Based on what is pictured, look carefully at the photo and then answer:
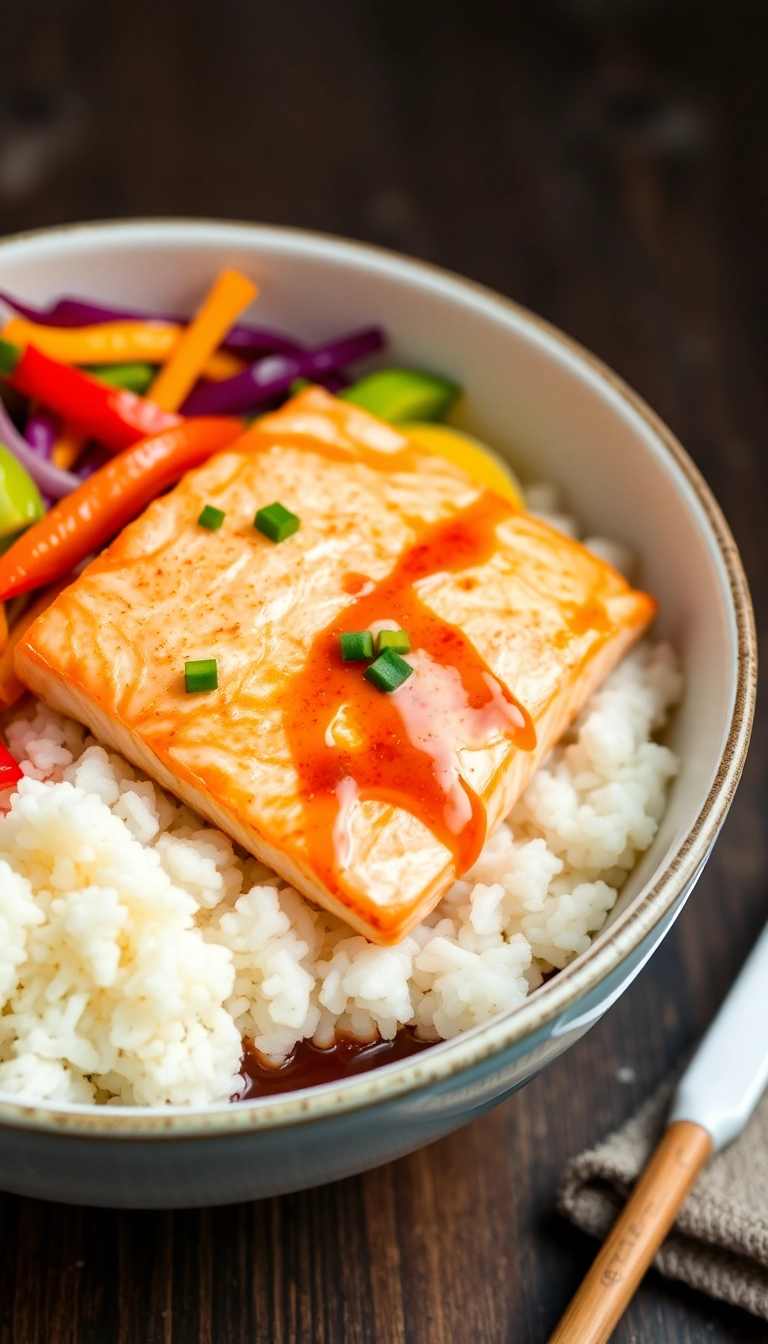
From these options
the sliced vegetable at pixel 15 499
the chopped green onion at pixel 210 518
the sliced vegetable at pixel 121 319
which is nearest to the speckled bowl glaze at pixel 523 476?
the sliced vegetable at pixel 121 319

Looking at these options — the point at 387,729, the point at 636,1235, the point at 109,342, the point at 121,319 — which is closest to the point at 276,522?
the point at 387,729

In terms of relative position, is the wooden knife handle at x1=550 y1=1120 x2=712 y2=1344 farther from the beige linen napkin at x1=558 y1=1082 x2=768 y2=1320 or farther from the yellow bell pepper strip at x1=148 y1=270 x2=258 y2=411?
the yellow bell pepper strip at x1=148 y1=270 x2=258 y2=411

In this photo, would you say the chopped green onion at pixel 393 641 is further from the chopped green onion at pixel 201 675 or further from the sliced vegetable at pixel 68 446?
the sliced vegetable at pixel 68 446

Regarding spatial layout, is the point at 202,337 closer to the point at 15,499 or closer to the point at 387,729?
the point at 15,499

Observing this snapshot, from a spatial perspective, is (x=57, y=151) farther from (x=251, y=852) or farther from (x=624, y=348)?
(x=251, y=852)

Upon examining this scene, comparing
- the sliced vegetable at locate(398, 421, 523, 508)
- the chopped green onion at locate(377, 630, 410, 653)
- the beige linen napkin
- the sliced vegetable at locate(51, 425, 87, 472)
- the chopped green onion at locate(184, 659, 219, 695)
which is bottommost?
the beige linen napkin

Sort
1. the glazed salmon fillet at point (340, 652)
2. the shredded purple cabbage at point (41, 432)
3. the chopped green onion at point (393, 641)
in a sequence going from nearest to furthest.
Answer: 1. the glazed salmon fillet at point (340, 652)
2. the chopped green onion at point (393, 641)
3. the shredded purple cabbage at point (41, 432)

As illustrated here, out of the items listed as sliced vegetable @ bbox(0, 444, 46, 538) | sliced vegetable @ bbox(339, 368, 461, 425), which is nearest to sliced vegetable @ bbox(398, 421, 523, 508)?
sliced vegetable @ bbox(339, 368, 461, 425)
